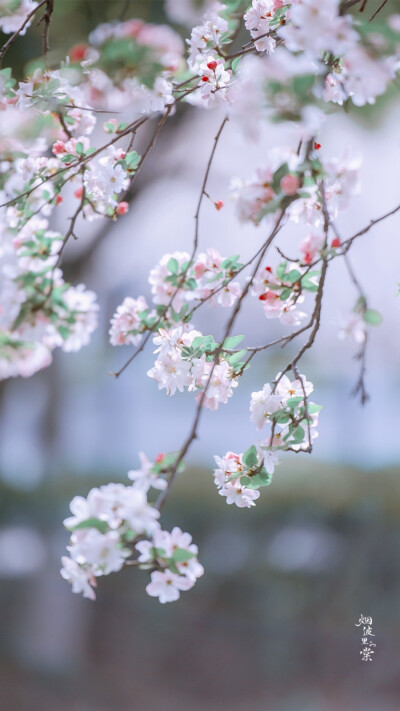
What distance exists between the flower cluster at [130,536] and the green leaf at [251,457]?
0.18 meters

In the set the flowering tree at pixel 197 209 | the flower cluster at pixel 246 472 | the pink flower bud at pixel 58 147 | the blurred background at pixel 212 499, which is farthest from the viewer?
the blurred background at pixel 212 499

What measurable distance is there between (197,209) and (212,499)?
4.85 ft

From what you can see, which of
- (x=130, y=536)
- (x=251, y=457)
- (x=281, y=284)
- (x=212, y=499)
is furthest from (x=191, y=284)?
(x=212, y=499)

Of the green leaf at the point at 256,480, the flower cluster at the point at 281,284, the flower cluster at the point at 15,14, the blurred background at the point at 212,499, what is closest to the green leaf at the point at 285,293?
the flower cluster at the point at 281,284

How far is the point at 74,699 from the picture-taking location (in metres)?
2.02

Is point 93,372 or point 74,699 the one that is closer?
point 74,699

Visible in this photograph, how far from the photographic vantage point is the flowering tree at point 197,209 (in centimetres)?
61

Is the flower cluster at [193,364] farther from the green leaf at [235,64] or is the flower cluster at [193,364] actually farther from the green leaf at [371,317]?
the green leaf at [235,64]

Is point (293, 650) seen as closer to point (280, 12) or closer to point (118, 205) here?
point (118, 205)

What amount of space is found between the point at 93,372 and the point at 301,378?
4.65 ft

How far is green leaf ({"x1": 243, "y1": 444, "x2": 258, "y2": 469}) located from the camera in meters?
0.82

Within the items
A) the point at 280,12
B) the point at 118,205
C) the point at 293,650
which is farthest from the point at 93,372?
the point at 280,12

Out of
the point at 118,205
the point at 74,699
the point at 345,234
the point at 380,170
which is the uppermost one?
the point at 380,170

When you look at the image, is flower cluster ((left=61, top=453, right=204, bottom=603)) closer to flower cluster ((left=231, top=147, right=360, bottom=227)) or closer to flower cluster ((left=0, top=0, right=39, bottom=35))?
flower cluster ((left=231, top=147, right=360, bottom=227))
